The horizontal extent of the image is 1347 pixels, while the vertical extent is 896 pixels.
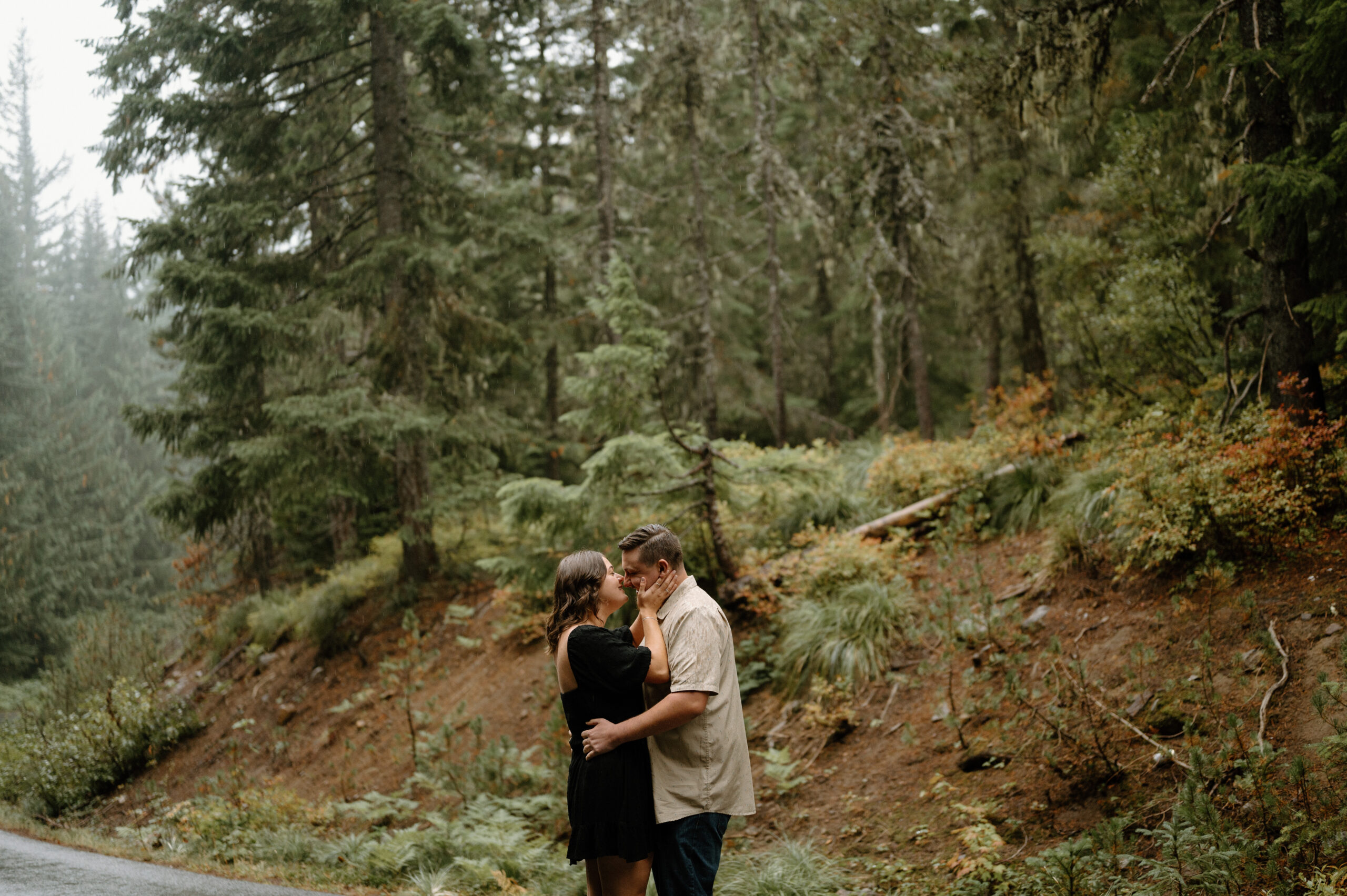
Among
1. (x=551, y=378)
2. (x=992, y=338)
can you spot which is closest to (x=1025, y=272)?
(x=992, y=338)

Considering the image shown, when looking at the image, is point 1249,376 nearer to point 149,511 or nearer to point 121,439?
point 149,511

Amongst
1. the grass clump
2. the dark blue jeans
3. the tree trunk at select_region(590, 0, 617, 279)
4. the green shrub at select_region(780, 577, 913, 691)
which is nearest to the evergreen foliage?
the tree trunk at select_region(590, 0, 617, 279)

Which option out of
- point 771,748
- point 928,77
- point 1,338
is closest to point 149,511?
point 771,748

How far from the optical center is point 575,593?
3.26m

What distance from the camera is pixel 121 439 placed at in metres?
40.6

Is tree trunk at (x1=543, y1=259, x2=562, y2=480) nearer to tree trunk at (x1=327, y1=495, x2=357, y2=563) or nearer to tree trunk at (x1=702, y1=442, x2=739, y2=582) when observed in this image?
tree trunk at (x1=327, y1=495, x2=357, y2=563)

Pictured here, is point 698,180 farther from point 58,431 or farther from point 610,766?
point 58,431

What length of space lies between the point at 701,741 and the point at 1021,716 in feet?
11.1

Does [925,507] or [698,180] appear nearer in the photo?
[925,507]

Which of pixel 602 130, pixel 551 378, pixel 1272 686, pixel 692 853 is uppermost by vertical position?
pixel 602 130

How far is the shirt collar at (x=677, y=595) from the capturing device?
3209mm

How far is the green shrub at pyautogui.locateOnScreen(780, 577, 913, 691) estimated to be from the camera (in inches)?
269

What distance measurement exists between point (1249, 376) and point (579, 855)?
6.99 m

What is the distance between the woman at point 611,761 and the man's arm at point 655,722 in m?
0.11
